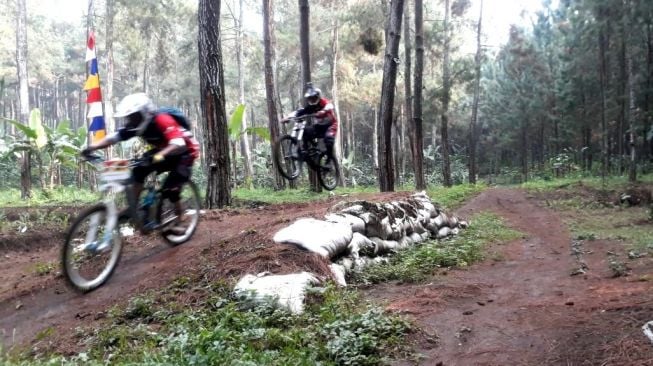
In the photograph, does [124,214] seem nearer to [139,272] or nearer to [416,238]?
[139,272]

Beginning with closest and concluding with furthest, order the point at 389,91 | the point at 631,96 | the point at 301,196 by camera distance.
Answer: the point at 389,91 < the point at 301,196 < the point at 631,96

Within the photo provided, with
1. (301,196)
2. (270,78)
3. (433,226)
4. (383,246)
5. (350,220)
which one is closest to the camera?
(350,220)

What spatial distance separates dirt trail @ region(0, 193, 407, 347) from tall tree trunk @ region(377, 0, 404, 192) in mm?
5098

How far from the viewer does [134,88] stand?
40.5 m

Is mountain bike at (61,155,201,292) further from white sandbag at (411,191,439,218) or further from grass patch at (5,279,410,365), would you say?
white sandbag at (411,191,439,218)

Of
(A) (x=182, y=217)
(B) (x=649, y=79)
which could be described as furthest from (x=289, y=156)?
(B) (x=649, y=79)

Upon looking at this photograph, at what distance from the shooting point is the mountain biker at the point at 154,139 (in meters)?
5.31

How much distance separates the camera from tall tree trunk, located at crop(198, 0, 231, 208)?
9.00 m

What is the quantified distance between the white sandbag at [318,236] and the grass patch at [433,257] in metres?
0.44

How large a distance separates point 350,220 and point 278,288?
7.67 feet

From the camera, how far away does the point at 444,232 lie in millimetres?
9648

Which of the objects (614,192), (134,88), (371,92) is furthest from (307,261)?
(134,88)

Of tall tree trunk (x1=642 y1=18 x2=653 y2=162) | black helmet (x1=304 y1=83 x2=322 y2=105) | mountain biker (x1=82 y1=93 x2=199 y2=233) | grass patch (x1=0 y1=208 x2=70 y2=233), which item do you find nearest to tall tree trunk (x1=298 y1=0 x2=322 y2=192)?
black helmet (x1=304 y1=83 x2=322 y2=105)

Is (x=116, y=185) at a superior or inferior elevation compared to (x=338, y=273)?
superior
